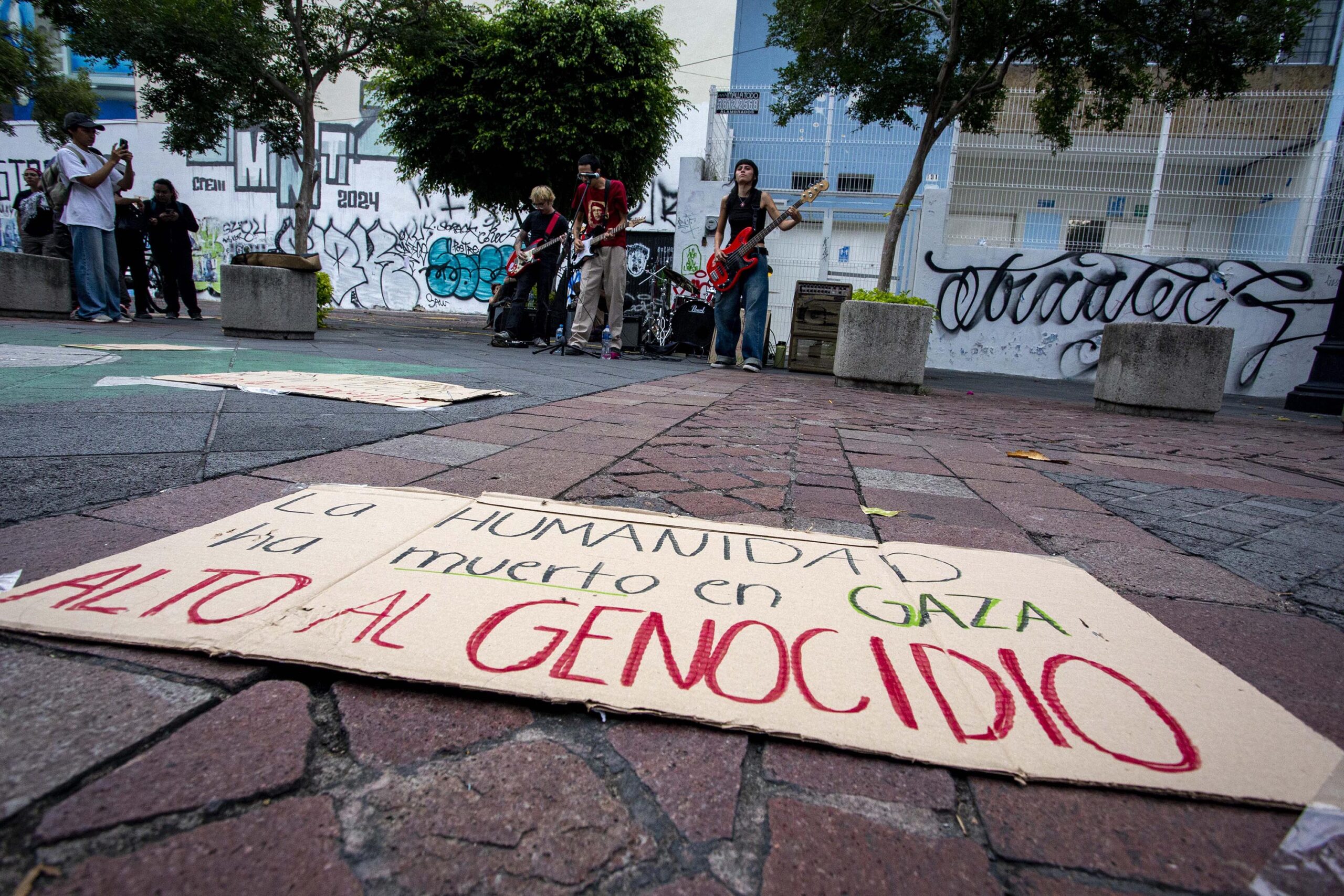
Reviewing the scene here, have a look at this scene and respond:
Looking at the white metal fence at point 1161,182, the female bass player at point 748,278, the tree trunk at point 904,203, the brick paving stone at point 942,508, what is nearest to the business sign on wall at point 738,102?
the white metal fence at point 1161,182

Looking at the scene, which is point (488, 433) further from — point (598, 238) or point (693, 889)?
point (598, 238)

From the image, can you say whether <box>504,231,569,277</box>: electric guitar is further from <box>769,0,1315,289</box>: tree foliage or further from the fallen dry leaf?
the fallen dry leaf

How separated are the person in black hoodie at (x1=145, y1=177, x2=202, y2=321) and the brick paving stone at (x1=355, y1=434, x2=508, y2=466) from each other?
8.19m

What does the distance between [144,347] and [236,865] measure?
5.62 meters

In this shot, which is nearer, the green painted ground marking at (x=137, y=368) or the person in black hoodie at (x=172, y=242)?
the green painted ground marking at (x=137, y=368)

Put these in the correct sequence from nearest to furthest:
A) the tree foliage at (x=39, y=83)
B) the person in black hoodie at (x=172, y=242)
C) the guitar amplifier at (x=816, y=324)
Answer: the guitar amplifier at (x=816, y=324)
the person in black hoodie at (x=172, y=242)
the tree foliage at (x=39, y=83)

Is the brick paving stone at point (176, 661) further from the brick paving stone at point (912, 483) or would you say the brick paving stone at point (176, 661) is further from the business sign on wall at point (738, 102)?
the business sign on wall at point (738, 102)

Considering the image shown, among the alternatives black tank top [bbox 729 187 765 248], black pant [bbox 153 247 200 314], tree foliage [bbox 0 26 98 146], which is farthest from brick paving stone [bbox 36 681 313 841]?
tree foliage [bbox 0 26 98 146]

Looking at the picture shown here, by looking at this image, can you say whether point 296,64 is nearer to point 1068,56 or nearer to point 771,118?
point 771,118

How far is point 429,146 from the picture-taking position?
455 inches

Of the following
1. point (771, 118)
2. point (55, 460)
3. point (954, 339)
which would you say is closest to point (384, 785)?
point (55, 460)

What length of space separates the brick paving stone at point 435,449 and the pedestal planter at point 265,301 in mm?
5010

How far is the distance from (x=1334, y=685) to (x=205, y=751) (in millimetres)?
1711

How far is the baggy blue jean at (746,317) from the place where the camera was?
7203 mm
